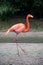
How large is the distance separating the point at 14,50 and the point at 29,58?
0.97 m

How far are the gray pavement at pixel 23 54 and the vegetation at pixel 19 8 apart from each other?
17.4 feet

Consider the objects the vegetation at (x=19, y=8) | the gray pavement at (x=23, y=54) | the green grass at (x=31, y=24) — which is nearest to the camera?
the gray pavement at (x=23, y=54)

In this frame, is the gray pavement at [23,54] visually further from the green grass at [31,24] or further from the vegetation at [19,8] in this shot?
the vegetation at [19,8]

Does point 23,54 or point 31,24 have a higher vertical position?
point 31,24

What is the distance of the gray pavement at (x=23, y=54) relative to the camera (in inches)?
212

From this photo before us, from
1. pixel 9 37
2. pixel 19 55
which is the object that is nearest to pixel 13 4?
pixel 9 37

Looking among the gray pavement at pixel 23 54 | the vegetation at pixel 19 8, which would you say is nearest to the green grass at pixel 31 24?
the vegetation at pixel 19 8

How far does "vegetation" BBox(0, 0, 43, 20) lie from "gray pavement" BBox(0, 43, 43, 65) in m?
5.31

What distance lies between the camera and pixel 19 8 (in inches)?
531

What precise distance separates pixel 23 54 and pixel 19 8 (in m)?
7.48

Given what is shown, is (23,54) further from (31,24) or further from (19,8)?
(19,8)

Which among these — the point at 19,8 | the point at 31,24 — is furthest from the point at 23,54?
the point at 19,8

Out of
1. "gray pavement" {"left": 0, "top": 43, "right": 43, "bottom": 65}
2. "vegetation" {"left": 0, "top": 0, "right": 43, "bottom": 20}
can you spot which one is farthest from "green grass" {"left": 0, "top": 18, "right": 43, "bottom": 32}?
"gray pavement" {"left": 0, "top": 43, "right": 43, "bottom": 65}

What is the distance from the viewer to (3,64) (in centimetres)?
520
